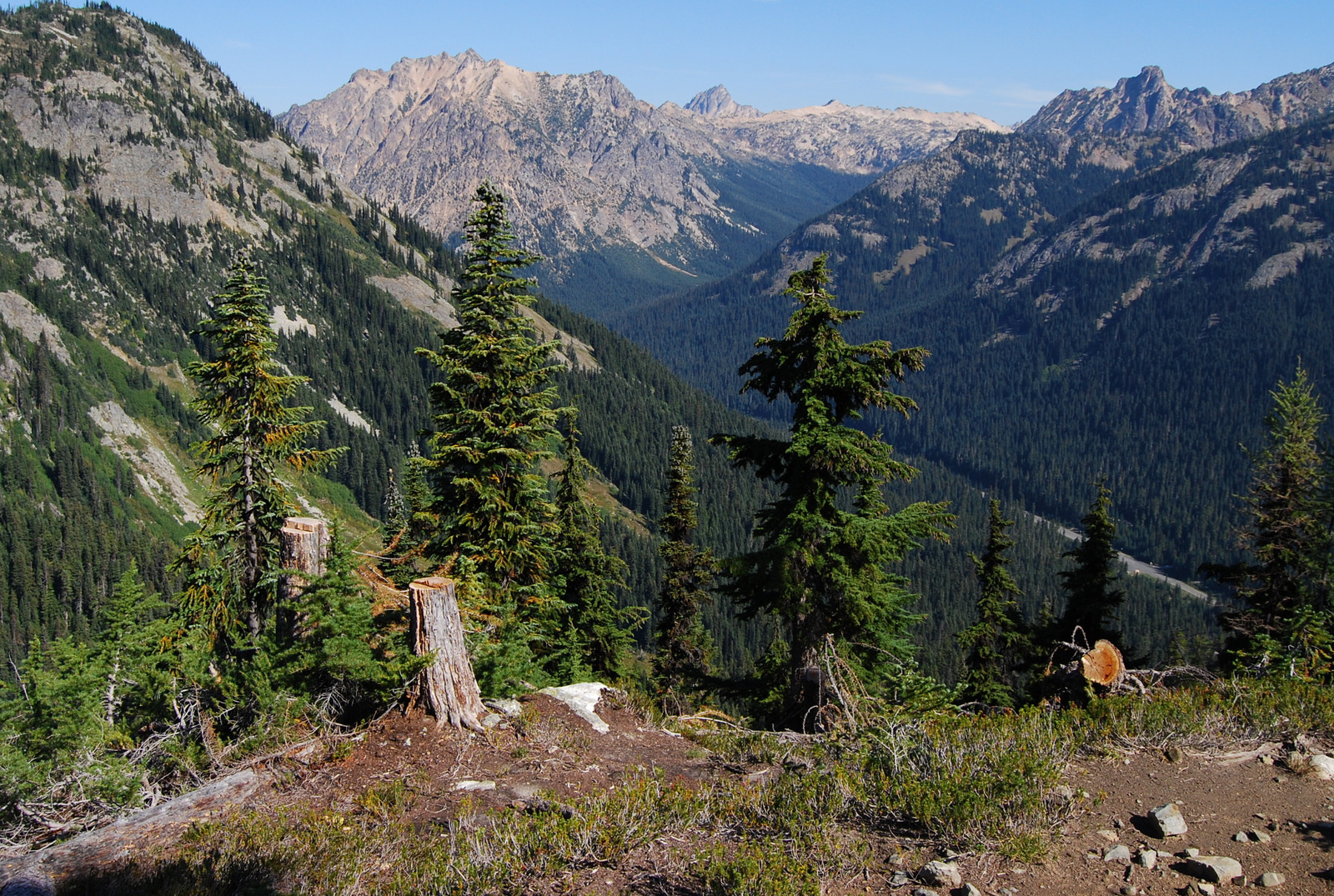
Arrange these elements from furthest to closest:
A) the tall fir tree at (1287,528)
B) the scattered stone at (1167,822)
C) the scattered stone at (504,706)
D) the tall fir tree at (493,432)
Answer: the tall fir tree at (1287,528)
the tall fir tree at (493,432)
the scattered stone at (504,706)
the scattered stone at (1167,822)

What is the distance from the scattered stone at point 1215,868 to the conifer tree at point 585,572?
20019 mm

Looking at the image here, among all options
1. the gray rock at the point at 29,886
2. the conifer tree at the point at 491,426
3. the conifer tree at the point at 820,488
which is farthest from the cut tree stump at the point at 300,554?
the conifer tree at the point at 820,488

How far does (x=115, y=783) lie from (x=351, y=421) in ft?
515

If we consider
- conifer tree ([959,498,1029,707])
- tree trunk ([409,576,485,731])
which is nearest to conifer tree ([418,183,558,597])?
tree trunk ([409,576,485,731])

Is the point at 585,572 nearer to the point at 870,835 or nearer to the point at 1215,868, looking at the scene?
the point at 870,835

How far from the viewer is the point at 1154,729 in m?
9.75

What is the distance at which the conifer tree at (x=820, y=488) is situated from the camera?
15.5 m

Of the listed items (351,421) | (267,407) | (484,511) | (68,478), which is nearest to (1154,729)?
(484,511)

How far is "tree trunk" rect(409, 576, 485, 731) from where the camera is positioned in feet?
35.1

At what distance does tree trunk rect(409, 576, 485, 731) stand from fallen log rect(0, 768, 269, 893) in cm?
219

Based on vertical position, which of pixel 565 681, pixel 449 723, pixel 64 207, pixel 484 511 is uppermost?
pixel 64 207

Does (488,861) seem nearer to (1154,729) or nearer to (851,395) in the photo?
(1154,729)

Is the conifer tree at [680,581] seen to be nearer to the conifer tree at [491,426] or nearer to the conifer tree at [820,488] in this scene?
the conifer tree at [491,426]

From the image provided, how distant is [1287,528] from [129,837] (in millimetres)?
31674
